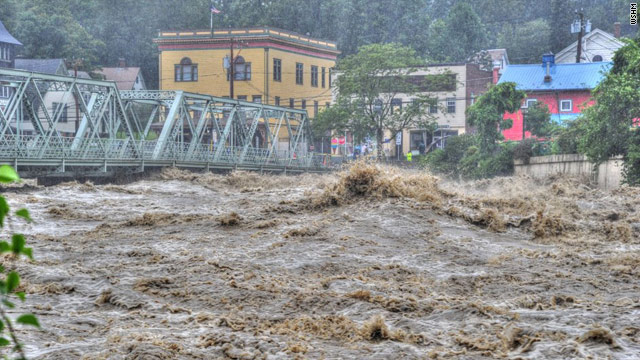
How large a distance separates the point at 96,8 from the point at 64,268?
74.0 m

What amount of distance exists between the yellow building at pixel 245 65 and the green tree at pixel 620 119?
37.2 m

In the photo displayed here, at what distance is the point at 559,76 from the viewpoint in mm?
63281

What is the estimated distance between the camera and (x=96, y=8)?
84.1m

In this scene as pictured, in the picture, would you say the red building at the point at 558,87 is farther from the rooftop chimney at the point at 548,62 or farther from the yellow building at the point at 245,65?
the yellow building at the point at 245,65

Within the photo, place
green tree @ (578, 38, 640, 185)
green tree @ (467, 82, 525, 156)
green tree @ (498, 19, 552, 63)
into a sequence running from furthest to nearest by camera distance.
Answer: green tree @ (498, 19, 552, 63) → green tree @ (467, 82, 525, 156) → green tree @ (578, 38, 640, 185)

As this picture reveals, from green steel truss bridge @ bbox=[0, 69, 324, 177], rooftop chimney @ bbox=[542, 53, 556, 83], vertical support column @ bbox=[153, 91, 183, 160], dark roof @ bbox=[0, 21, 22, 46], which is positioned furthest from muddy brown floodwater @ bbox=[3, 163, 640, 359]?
dark roof @ bbox=[0, 21, 22, 46]

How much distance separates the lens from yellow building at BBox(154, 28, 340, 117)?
67938 millimetres

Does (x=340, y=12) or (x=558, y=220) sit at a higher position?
(x=340, y=12)

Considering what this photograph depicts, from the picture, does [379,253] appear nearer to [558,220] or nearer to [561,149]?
[558,220]

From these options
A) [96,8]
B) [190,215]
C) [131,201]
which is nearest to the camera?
[190,215]

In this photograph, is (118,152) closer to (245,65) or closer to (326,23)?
(245,65)

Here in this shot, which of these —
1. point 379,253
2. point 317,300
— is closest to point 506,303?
point 317,300

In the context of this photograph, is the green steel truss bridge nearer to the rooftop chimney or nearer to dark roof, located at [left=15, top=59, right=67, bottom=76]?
dark roof, located at [left=15, top=59, right=67, bottom=76]

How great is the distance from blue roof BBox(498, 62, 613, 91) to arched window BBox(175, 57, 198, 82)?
78.7ft
